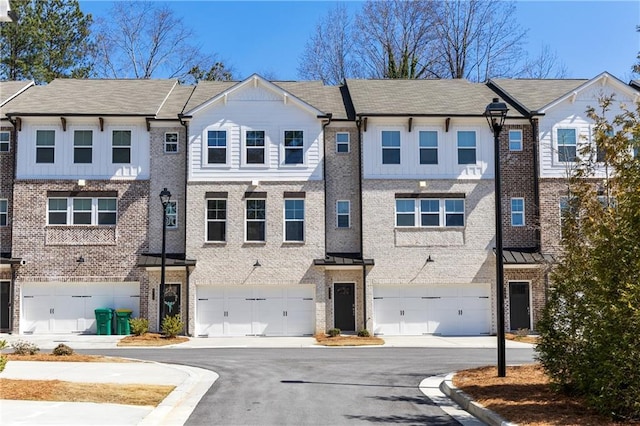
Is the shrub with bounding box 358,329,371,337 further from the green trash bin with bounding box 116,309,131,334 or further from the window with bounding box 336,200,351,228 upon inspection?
the green trash bin with bounding box 116,309,131,334

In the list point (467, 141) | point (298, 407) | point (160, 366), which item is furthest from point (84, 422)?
point (467, 141)

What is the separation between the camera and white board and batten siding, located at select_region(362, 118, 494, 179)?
99.7 feet

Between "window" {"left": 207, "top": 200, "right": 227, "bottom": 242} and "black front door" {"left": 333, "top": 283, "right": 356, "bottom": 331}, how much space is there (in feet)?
17.9

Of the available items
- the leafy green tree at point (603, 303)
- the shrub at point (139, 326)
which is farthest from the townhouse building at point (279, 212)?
the leafy green tree at point (603, 303)

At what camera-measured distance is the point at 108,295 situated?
30.1m

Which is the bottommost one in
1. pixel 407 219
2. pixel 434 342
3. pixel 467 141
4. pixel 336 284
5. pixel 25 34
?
pixel 434 342

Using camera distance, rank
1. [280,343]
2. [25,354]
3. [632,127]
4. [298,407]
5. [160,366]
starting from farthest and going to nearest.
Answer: [280,343], [25,354], [160,366], [298,407], [632,127]

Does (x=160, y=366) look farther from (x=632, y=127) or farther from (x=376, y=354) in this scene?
(x=632, y=127)

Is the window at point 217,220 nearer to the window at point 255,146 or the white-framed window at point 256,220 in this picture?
the white-framed window at point 256,220

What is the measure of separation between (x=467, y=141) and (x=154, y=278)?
49.4 ft

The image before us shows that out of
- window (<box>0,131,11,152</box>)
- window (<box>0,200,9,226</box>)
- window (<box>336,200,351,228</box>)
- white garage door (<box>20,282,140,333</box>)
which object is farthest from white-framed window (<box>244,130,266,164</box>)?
window (<box>0,200,9,226</box>)

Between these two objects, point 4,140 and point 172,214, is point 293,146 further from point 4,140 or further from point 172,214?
point 4,140

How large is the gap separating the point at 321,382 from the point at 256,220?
1493 centimetres

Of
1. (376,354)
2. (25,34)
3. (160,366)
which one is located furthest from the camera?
(25,34)
